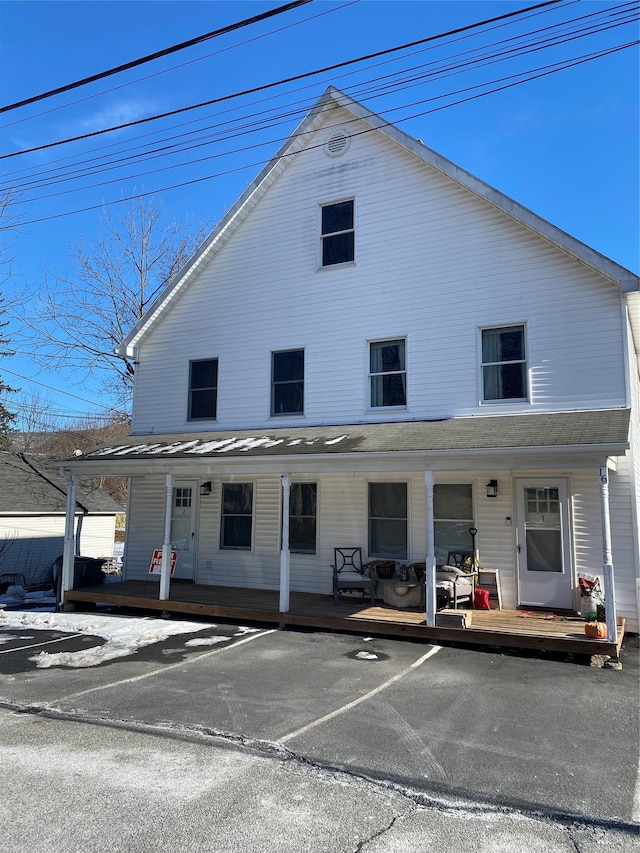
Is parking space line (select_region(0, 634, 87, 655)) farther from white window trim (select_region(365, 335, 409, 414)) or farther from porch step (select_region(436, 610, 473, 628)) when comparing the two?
white window trim (select_region(365, 335, 409, 414))

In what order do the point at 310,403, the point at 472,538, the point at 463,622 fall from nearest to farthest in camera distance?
1. the point at 463,622
2. the point at 472,538
3. the point at 310,403

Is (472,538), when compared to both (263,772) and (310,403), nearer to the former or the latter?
(310,403)

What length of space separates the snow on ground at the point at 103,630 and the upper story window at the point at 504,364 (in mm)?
5945

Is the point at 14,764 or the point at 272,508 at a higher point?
the point at 272,508

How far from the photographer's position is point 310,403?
41.5ft

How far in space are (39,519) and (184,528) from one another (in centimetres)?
786

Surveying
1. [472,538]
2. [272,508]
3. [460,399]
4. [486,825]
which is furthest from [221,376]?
[486,825]

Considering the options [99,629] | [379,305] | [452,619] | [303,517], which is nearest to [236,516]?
[303,517]

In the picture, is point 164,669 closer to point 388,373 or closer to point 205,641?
point 205,641

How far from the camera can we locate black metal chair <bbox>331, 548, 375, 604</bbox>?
10.9 m

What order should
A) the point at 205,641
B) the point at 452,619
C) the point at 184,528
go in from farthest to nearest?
the point at 184,528, the point at 205,641, the point at 452,619

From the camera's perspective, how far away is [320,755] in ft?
16.0

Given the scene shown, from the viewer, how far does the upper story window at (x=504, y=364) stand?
35.5 feet

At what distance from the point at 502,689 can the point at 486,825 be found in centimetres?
317
